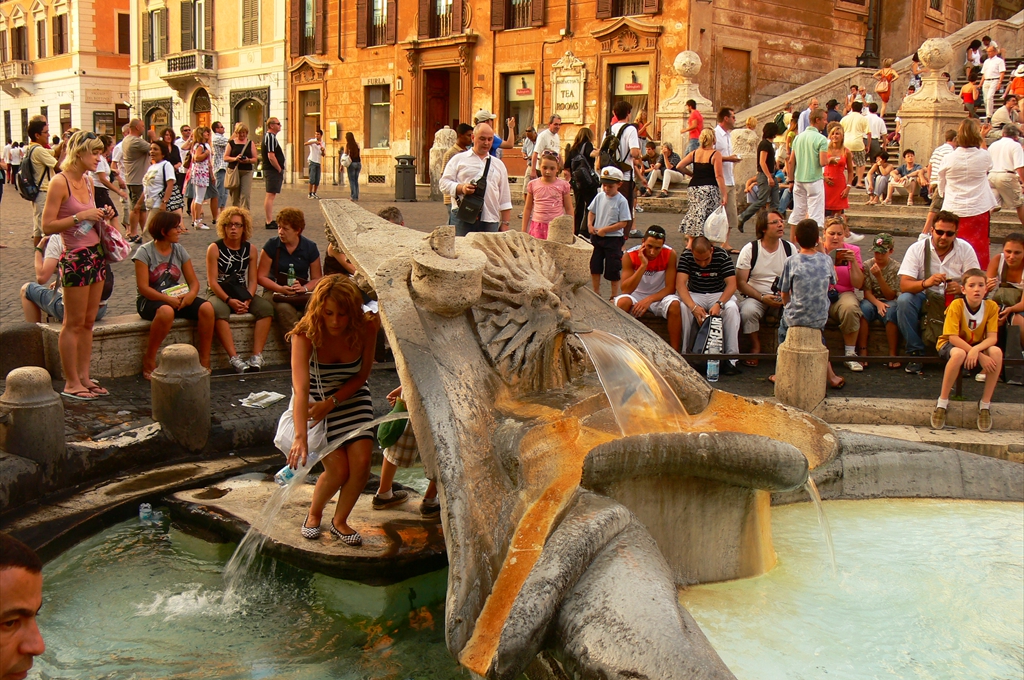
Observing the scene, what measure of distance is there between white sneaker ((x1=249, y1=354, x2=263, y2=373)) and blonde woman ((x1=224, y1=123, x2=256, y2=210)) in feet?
21.5

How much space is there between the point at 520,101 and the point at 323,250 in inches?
556

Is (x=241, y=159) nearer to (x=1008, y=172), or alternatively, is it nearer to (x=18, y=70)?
(x=1008, y=172)

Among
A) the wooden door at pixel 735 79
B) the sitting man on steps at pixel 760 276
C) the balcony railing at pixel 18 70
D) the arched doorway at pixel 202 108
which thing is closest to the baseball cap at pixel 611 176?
the sitting man on steps at pixel 760 276

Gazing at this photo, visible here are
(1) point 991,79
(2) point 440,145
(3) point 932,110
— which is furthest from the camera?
(2) point 440,145

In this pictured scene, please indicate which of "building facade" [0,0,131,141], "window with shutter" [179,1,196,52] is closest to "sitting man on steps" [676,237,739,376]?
"window with shutter" [179,1,196,52]

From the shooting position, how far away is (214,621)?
4020mm

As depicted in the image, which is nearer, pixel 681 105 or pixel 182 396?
pixel 182 396

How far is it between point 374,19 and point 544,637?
28.4 m

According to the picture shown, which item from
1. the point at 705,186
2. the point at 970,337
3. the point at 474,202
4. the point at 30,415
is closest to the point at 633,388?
the point at 30,415

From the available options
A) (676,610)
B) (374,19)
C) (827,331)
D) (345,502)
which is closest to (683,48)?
(374,19)

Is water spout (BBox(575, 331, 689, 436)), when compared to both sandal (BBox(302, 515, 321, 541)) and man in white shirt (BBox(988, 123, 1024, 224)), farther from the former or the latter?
man in white shirt (BBox(988, 123, 1024, 224))

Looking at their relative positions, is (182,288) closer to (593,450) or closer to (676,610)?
(593,450)

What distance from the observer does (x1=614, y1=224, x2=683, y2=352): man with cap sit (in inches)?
294

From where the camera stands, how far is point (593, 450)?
10.7ft
